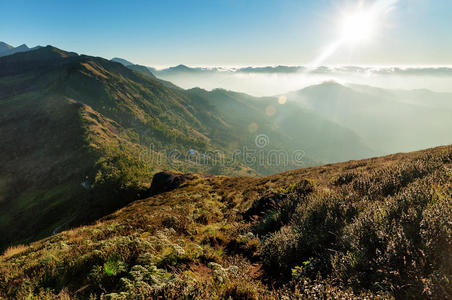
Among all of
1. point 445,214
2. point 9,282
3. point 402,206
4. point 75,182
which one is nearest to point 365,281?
point 445,214

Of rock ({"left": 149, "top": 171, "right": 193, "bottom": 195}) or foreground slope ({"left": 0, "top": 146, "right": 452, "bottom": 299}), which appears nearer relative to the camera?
foreground slope ({"left": 0, "top": 146, "right": 452, "bottom": 299})

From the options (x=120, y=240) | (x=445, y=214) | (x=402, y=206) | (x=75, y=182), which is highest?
(x=445, y=214)

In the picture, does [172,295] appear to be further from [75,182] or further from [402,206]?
[75,182]

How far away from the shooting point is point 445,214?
330cm

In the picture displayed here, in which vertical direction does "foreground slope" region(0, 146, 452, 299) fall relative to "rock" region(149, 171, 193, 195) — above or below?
above

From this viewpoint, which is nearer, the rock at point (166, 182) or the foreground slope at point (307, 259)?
the foreground slope at point (307, 259)

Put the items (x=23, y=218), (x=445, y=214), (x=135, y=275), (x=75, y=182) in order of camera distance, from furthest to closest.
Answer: (x=75, y=182) → (x=23, y=218) → (x=135, y=275) → (x=445, y=214)

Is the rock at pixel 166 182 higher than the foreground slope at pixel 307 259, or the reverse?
the foreground slope at pixel 307 259

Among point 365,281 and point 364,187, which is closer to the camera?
point 365,281

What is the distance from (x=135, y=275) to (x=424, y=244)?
5656 mm

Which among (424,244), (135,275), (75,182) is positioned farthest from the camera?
(75,182)

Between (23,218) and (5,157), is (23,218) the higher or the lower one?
the lower one

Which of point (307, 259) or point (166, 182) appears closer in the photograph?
point (307, 259)

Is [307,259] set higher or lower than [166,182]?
higher
